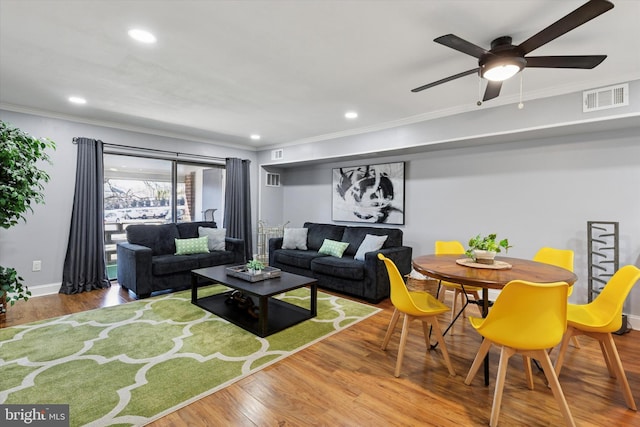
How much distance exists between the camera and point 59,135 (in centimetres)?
424

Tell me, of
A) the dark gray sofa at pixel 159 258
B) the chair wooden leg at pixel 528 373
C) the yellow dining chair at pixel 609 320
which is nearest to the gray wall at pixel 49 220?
the dark gray sofa at pixel 159 258

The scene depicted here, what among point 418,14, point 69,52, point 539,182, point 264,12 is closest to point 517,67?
point 418,14

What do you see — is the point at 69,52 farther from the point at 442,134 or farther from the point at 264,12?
the point at 442,134

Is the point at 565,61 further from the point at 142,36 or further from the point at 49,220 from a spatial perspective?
the point at 49,220

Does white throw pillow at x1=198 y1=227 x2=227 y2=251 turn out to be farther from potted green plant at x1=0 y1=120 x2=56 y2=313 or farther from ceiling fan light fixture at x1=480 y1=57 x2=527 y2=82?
ceiling fan light fixture at x1=480 y1=57 x2=527 y2=82

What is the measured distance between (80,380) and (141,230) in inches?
110

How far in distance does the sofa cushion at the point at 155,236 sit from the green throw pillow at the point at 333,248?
2344mm

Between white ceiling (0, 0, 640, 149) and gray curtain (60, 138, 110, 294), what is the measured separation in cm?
65

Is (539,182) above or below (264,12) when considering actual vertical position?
below

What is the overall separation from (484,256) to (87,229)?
16.3ft

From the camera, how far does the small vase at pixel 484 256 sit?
98.1 inches

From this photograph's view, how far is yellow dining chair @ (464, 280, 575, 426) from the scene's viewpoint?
1.71 metres

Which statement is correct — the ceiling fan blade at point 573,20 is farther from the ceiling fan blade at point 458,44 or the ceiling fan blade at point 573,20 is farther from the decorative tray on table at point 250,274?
the decorative tray on table at point 250,274

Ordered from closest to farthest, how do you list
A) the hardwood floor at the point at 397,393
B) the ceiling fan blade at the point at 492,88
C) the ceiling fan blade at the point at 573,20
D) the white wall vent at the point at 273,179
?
1. the ceiling fan blade at the point at 573,20
2. the hardwood floor at the point at 397,393
3. the ceiling fan blade at the point at 492,88
4. the white wall vent at the point at 273,179
